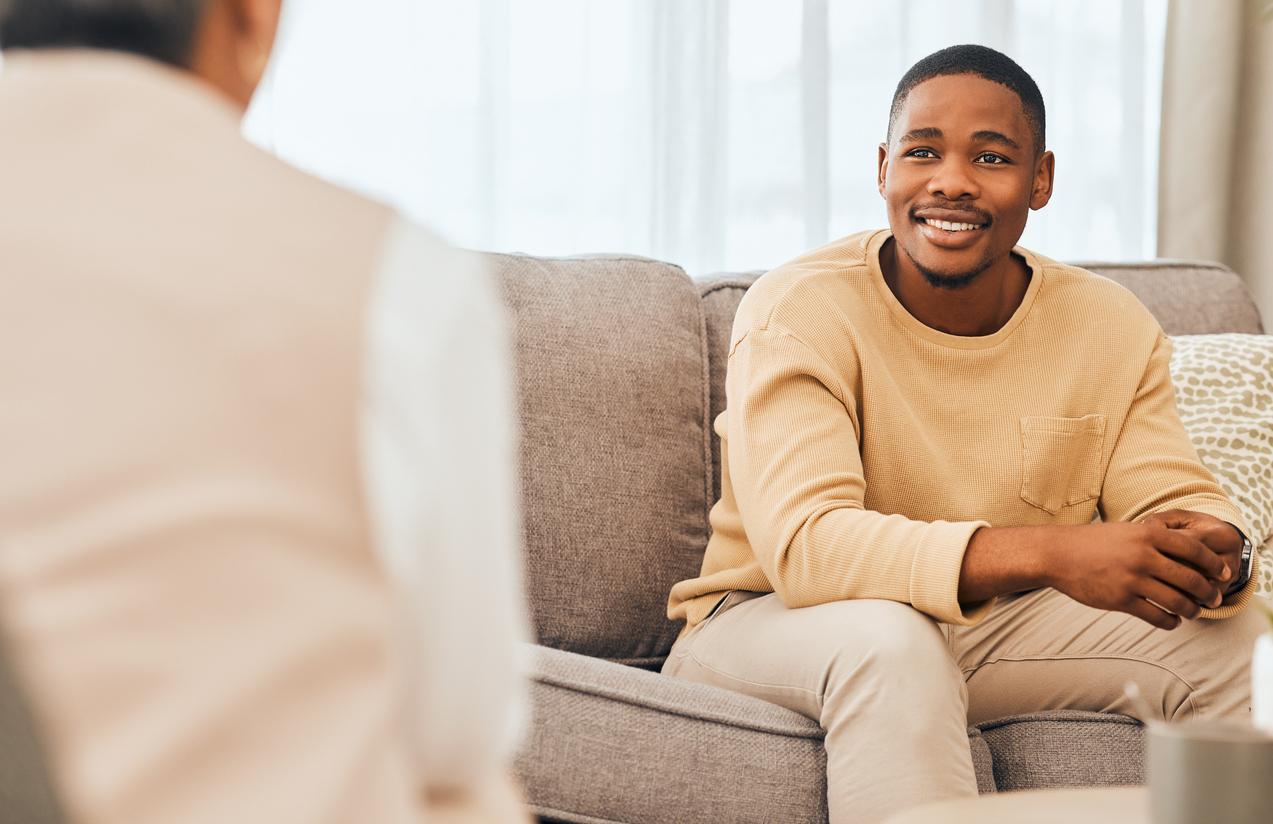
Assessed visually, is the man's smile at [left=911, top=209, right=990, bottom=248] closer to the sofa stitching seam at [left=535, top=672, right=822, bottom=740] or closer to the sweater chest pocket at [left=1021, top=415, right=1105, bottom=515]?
the sweater chest pocket at [left=1021, top=415, right=1105, bottom=515]

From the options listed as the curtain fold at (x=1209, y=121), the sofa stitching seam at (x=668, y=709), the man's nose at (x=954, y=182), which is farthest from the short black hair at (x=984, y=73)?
the curtain fold at (x=1209, y=121)

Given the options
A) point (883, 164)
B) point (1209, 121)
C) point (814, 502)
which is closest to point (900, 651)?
point (814, 502)

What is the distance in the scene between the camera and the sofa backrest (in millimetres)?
1978

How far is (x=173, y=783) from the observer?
62 centimetres

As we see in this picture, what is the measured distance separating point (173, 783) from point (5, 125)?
1.02 ft

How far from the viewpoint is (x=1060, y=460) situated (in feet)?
6.30

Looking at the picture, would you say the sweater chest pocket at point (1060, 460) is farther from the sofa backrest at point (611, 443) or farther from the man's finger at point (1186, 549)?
the sofa backrest at point (611, 443)

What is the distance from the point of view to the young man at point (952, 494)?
1.59 m

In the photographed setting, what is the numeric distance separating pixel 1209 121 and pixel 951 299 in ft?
4.90

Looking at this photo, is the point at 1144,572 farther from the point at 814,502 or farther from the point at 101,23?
the point at 101,23

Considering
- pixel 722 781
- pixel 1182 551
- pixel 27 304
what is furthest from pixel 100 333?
pixel 1182 551

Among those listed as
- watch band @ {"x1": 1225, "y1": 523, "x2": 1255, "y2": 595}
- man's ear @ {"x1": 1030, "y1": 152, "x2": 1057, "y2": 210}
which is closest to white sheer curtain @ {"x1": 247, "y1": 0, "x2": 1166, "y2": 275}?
man's ear @ {"x1": 1030, "y1": 152, "x2": 1057, "y2": 210}

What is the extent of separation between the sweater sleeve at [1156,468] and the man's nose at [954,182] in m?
0.36

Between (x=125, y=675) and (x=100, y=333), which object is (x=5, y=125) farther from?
(x=125, y=675)
